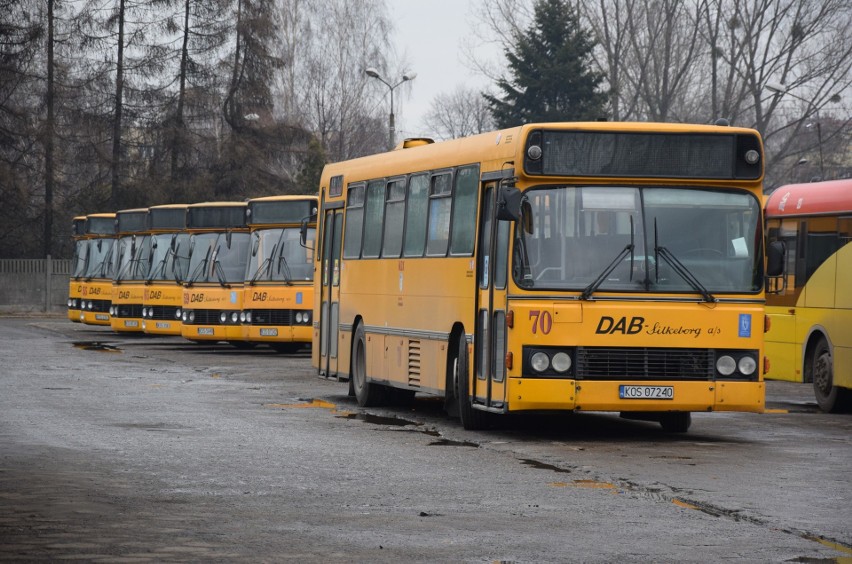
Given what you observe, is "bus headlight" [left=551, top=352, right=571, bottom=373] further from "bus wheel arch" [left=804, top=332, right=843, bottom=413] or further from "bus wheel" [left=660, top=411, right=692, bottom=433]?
"bus wheel arch" [left=804, top=332, right=843, bottom=413]

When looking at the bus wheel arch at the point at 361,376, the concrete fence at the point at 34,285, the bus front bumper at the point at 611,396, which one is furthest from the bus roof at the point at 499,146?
the concrete fence at the point at 34,285

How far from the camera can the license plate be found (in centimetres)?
1491

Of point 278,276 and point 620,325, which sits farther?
point 278,276

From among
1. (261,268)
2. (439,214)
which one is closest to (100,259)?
(261,268)

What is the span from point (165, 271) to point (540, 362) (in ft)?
82.9

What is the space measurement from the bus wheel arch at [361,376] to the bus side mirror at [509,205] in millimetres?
5370

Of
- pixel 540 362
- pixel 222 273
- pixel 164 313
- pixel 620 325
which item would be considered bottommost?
pixel 540 362

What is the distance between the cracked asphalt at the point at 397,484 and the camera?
28.7 feet

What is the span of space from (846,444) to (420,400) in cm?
719

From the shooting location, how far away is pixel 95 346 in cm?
3619

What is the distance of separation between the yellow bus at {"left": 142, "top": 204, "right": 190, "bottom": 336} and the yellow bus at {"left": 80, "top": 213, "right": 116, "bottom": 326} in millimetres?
6747

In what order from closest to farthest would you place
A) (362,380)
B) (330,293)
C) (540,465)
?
(540,465) < (362,380) < (330,293)

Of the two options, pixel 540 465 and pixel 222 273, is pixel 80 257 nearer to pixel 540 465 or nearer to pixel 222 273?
pixel 222 273

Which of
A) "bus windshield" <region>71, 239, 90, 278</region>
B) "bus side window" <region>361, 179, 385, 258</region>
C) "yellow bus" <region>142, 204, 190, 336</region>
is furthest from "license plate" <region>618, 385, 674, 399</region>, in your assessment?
"bus windshield" <region>71, 239, 90, 278</region>
